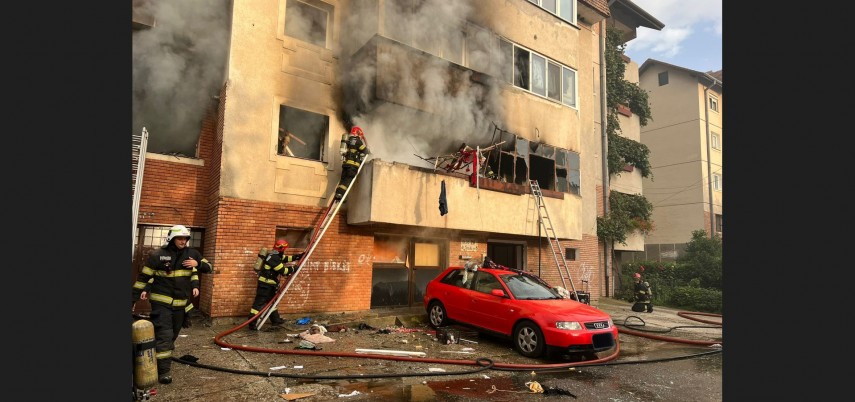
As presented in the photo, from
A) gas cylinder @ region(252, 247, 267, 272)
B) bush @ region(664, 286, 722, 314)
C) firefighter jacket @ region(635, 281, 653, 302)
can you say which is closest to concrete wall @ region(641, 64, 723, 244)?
bush @ region(664, 286, 722, 314)

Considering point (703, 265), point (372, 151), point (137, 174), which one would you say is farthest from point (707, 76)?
point (137, 174)

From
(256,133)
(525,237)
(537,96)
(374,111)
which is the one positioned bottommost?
(525,237)

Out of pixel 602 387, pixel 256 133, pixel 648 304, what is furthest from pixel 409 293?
pixel 648 304

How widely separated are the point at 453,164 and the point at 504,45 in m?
4.03

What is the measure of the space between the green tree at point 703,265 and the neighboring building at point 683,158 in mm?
4633

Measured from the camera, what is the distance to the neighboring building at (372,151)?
8.95 meters

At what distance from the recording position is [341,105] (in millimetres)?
10297

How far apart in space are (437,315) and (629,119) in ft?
53.8

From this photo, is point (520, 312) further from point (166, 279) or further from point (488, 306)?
point (166, 279)

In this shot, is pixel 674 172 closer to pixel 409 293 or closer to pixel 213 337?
pixel 409 293

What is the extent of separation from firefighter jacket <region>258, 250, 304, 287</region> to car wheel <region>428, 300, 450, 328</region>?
9.75 ft

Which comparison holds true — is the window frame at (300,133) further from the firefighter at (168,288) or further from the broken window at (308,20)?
the firefighter at (168,288)

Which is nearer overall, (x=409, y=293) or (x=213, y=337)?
(x=213, y=337)

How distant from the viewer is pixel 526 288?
316 inches
